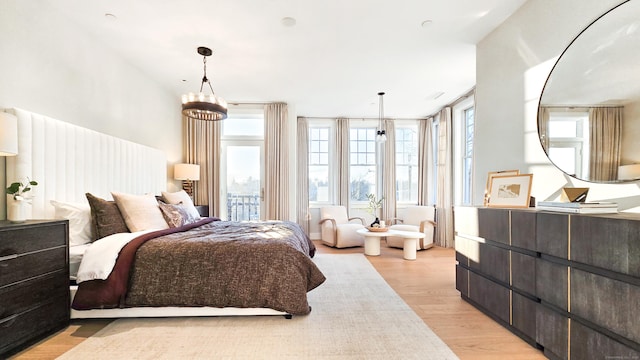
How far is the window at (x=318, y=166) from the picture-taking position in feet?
21.1

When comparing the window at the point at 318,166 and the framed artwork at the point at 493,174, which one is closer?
the framed artwork at the point at 493,174

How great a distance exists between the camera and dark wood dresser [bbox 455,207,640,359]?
1384 millimetres

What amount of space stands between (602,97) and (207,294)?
3156 millimetres

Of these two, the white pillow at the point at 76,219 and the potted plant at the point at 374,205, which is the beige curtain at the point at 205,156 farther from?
the potted plant at the point at 374,205

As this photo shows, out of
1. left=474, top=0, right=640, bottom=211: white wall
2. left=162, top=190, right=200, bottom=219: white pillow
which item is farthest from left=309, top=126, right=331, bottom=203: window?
left=474, top=0, right=640, bottom=211: white wall

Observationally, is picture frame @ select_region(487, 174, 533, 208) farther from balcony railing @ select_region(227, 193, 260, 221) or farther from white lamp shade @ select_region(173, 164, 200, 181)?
white lamp shade @ select_region(173, 164, 200, 181)

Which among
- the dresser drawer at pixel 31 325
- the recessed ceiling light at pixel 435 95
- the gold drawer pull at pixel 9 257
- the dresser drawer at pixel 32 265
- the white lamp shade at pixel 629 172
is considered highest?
the recessed ceiling light at pixel 435 95

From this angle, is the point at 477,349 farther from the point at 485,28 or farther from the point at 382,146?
the point at 382,146

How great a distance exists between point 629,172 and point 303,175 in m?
5.04

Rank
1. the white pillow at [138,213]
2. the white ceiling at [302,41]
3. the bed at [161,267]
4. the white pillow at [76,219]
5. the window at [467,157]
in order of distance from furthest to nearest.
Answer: the window at [467,157] < the white pillow at [138,213] < the white ceiling at [302,41] < the white pillow at [76,219] < the bed at [161,267]

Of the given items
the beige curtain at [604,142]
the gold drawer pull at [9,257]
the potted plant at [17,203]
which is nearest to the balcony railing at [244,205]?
the potted plant at [17,203]

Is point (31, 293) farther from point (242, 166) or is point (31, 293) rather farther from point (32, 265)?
point (242, 166)

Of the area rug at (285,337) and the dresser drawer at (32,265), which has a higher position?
the dresser drawer at (32,265)

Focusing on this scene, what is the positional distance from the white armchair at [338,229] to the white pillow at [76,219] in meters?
3.60
